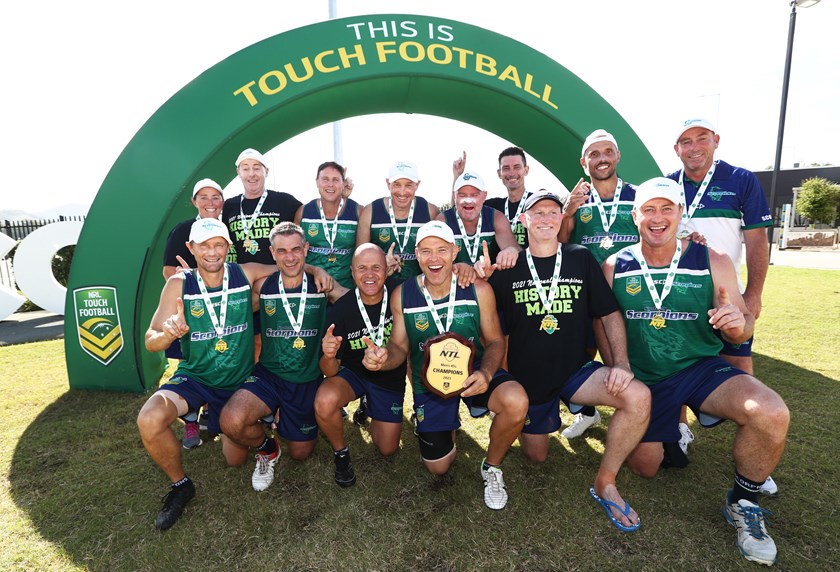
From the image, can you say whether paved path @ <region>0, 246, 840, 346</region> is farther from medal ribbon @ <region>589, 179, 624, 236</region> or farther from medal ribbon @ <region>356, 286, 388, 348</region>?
medal ribbon @ <region>589, 179, 624, 236</region>

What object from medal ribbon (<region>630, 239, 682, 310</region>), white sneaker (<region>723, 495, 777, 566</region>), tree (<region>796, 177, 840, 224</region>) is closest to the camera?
white sneaker (<region>723, 495, 777, 566</region>)

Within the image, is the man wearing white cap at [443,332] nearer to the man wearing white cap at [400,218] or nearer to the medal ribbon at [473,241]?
the medal ribbon at [473,241]

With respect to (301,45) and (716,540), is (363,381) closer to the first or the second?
(716,540)

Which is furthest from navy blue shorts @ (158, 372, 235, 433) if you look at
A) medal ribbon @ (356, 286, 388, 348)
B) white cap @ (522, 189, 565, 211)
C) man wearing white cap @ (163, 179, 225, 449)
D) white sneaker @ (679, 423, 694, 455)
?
white sneaker @ (679, 423, 694, 455)

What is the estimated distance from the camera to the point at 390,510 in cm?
302

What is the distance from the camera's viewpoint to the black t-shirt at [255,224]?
4.37 m

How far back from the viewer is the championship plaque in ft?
9.58

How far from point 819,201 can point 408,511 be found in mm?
33210

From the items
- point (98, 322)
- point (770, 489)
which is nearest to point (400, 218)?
point (770, 489)

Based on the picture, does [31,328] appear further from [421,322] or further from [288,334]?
[421,322]

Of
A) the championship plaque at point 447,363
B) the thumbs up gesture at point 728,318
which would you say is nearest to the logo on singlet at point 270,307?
the championship plaque at point 447,363

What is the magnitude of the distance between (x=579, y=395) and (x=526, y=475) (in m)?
0.78

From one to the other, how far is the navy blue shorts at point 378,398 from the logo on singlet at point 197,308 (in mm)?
1145

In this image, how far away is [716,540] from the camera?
2.66 meters
